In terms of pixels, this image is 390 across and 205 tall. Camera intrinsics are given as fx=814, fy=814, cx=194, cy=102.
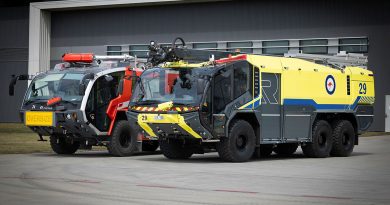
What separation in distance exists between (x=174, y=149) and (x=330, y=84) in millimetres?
4626

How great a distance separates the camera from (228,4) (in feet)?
141

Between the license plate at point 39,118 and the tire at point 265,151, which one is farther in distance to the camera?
the tire at point 265,151

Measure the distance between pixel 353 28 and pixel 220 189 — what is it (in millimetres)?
28547

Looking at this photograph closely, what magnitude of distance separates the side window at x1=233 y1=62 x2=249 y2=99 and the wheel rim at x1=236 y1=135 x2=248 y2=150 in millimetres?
960

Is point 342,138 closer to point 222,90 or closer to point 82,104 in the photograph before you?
point 222,90

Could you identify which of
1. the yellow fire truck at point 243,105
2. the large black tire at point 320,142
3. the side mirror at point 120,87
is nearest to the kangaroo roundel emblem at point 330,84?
the yellow fire truck at point 243,105

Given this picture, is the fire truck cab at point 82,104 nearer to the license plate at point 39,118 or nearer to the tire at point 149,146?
the license plate at point 39,118

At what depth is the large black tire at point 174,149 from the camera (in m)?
20.4

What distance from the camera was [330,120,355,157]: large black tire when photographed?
21859 millimetres

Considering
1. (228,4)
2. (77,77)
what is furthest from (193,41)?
(77,77)

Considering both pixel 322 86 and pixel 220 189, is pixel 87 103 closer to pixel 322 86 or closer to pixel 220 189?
pixel 322 86

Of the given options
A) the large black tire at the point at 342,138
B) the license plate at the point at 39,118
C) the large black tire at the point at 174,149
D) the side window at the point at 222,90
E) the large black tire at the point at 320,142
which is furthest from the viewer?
the large black tire at the point at 342,138

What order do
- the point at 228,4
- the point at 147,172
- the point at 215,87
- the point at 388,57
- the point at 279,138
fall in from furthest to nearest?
the point at 228,4
the point at 388,57
the point at 279,138
the point at 215,87
the point at 147,172

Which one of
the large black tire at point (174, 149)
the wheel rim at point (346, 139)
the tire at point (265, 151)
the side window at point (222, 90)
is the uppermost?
the side window at point (222, 90)
